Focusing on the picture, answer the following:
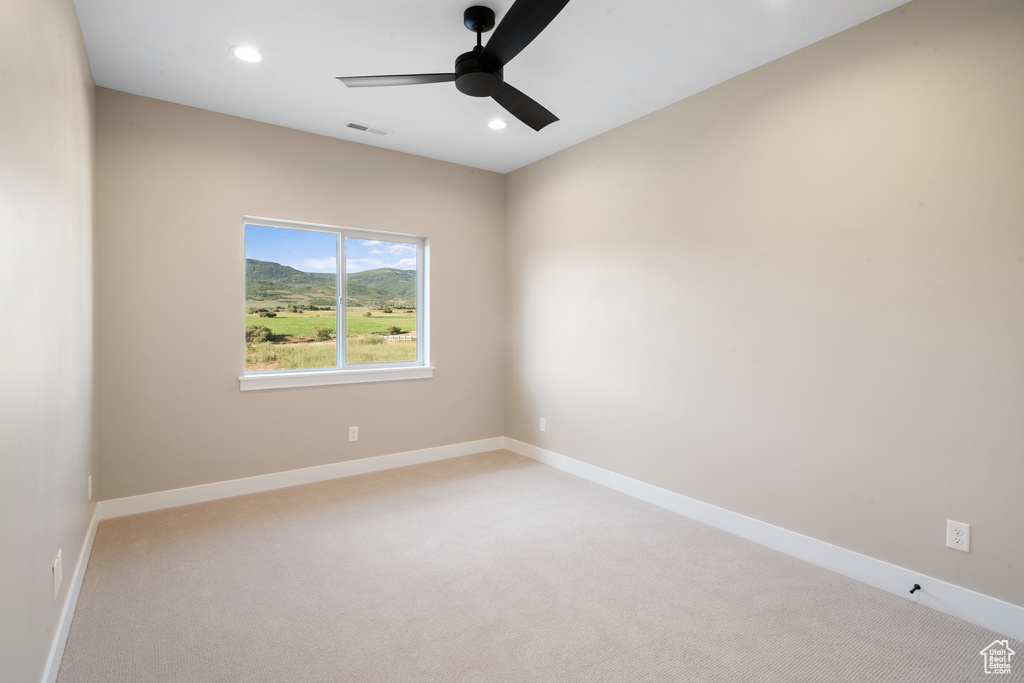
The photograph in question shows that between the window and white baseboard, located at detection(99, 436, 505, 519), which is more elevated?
the window

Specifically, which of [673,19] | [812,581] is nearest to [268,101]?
[673,19]

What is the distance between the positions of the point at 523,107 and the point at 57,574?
2.75 metres

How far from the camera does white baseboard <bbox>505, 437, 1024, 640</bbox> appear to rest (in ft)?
6.66

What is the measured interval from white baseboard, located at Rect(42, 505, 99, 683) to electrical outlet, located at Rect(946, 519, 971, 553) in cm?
339

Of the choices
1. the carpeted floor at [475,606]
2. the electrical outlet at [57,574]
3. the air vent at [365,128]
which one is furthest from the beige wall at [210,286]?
the electrical outlet at [57,574]

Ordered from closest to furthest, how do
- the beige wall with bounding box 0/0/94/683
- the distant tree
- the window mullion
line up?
1. the beige wall with bounding box 0/0/94/683
2. the distant tree
3. the window mullion

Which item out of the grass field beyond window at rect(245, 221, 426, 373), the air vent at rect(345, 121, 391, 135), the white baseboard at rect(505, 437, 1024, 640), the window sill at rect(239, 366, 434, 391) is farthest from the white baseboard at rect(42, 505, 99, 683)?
the white baseboard at rect(505, 437, 1024, 640)

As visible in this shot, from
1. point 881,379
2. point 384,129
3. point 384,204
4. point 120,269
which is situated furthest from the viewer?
point 384,204

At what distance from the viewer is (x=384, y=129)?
3.69 meters

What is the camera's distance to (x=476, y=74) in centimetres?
221

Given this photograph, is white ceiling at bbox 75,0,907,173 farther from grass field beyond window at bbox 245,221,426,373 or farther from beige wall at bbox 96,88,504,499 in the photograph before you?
grass field beyond window at bbox 245,221,426,373

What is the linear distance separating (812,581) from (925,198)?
1.83 m

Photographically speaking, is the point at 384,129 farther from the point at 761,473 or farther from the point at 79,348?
the point at 761,473

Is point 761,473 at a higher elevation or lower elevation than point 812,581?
higher
